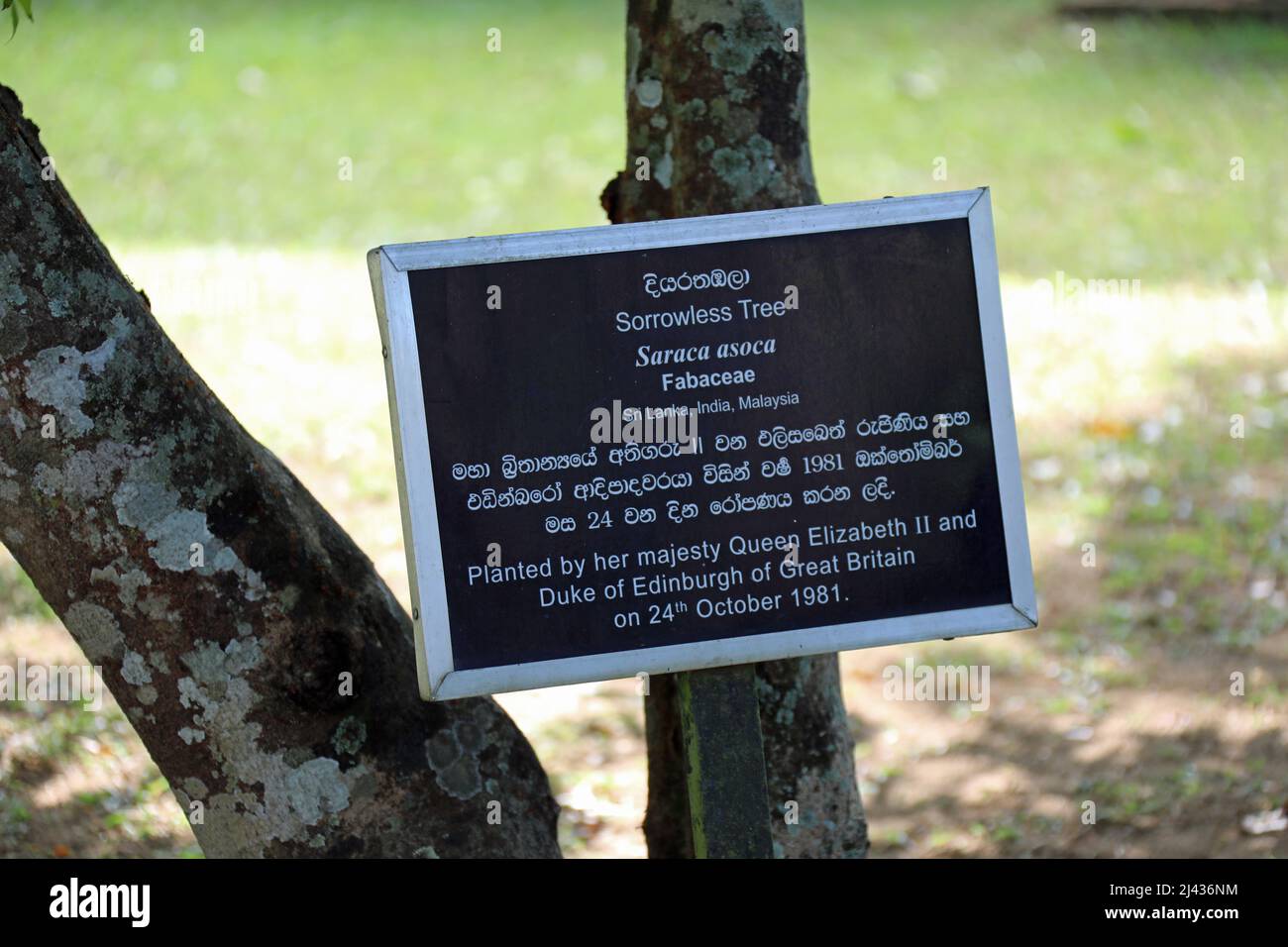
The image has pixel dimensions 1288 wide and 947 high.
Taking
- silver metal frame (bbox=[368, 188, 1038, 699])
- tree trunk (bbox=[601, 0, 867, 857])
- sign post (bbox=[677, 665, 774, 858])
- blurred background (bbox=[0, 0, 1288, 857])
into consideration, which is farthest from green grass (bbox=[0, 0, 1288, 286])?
sign post (bbox=[677, 665, 774, 858])

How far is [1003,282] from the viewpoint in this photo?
825 centimetres

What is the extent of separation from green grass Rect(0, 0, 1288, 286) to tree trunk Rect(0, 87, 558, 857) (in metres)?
6.63

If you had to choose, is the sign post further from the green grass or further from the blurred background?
the green grass

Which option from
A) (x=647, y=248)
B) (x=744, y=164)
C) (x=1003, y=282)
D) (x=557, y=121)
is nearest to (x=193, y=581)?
(x=647, y=248)

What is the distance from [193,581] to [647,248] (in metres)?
0.91

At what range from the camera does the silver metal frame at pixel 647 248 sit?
226 cm

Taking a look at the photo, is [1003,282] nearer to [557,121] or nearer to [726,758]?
[557,121]

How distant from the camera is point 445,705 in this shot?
2557 mm

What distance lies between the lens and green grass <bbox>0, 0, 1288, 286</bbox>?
368 inches

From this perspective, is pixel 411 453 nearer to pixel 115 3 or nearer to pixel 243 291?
pixel 243 291

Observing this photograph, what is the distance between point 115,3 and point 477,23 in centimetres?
366

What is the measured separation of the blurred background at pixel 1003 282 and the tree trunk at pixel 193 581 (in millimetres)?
1473

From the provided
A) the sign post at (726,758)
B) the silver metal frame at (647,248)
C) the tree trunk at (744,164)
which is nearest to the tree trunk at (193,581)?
the silver metal frame at (647,248)
